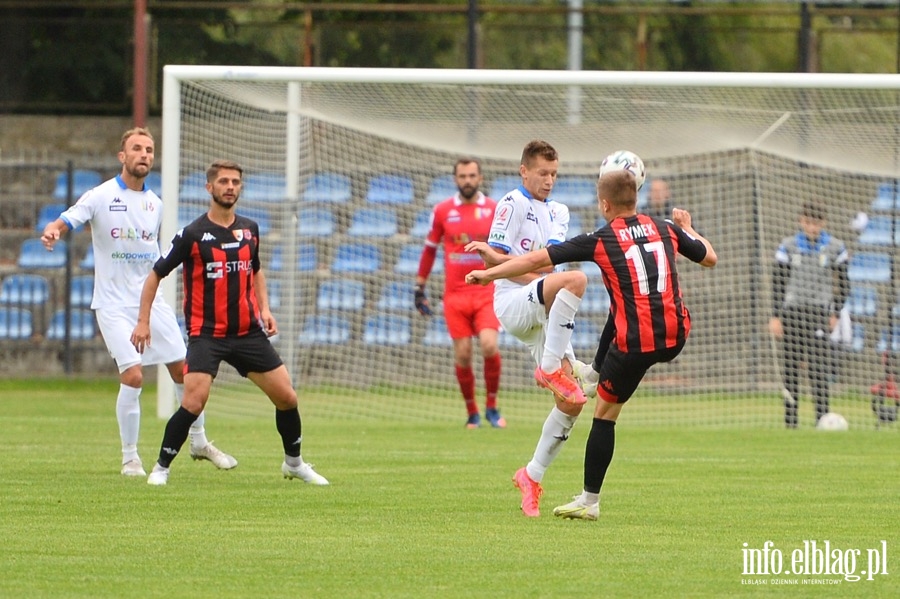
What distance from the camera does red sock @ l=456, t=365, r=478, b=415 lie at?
14242 mm

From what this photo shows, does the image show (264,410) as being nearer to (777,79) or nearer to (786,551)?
(777,79)

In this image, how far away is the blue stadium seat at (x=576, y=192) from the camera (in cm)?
1802

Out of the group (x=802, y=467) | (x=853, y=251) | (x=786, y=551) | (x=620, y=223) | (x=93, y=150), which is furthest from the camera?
(x=93, y=150)

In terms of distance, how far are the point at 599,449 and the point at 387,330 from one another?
393 inches

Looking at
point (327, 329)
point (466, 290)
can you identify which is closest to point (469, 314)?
point (466, 290)

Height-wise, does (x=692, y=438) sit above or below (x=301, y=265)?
below

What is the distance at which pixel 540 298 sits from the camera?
28.9 ft

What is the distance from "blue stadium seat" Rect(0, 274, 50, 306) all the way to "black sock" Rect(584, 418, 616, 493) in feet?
43.9

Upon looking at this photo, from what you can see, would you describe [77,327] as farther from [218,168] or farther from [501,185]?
[218,168]

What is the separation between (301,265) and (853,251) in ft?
21.7

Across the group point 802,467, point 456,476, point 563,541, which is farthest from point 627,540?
point 802,467

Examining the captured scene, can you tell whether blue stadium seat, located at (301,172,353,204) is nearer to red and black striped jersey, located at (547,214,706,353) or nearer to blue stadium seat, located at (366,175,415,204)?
blue stadium seat, located at (366,175,415,204)

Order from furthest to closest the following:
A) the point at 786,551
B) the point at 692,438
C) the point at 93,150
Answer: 1. the point at 93,150
2. the point at 692,438
3. the point at 786,551

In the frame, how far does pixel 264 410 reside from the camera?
1562cm
